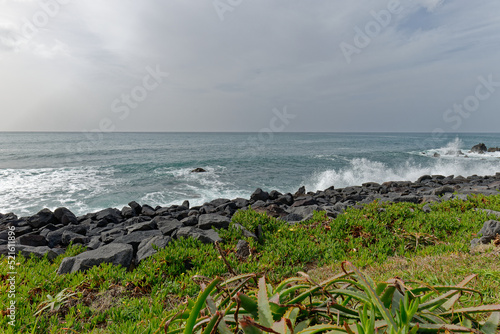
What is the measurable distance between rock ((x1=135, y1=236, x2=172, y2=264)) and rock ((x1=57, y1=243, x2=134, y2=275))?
0.17 m

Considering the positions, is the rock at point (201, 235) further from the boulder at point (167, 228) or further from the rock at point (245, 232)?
the boulder at point (167, 228)

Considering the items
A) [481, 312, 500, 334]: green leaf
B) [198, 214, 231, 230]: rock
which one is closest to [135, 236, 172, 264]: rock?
[198, 214, 231, 230]: rock

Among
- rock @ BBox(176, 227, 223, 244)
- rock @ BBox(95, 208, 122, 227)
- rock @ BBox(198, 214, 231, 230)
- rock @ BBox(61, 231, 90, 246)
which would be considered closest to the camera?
rock @ BBox(176, 227, 223, 244)

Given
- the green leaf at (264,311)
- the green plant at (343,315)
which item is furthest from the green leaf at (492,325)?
the green leaf at (264,311)

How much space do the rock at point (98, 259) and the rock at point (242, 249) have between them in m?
1.72

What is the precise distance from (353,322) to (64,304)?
3.14 meters

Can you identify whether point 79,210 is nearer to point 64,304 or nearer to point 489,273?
point 64,304

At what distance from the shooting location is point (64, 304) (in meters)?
2.88

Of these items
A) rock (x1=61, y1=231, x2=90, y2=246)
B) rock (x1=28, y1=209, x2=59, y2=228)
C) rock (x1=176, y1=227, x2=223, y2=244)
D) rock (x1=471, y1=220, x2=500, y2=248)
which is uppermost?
rock (x1=471, y1=220, x2=500, y2=248)

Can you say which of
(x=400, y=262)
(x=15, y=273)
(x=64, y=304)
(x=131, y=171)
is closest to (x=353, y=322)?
(x=64, y=304)

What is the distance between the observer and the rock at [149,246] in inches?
169

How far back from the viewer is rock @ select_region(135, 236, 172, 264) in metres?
4.28

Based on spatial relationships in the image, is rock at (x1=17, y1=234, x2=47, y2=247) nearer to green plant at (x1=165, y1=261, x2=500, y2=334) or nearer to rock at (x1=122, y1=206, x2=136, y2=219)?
rock at (x1=122, y1=206, x2=136, y2=219)

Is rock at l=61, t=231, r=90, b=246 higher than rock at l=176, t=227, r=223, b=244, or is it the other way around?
rock at l=176, t=227, r=223, b=244
